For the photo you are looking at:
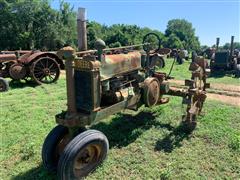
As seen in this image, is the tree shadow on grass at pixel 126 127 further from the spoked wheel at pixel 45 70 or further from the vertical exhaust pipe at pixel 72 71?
the spoked wheel at pixel 45 70

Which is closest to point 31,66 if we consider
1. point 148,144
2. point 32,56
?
point 32,56

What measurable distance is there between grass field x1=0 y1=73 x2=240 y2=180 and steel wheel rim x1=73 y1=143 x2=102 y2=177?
5.9 inches

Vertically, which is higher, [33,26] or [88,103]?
[33,26]

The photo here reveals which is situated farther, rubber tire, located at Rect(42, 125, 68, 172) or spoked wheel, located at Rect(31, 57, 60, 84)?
spoked wheel, located at Rect(31, 57, 60, 84)

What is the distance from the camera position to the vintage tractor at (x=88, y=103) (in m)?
3.76

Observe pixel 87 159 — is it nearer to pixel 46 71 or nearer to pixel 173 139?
pixel 173 139

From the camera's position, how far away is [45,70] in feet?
35.4

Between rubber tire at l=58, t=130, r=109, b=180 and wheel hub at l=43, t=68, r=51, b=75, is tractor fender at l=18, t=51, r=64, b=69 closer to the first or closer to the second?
wheel hub at l=43, t=68, r=51, b=75

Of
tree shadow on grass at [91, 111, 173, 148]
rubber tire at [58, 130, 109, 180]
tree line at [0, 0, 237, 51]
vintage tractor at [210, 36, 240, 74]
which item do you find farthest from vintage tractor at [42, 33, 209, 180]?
tree line at [0, 0, 237, 51]

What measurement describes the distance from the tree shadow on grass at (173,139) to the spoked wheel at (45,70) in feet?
21.6

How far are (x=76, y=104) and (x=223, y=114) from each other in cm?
381

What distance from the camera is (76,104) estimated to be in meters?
4.28

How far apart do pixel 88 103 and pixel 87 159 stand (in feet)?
2.62

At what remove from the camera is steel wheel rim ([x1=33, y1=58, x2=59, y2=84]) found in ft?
35.2
